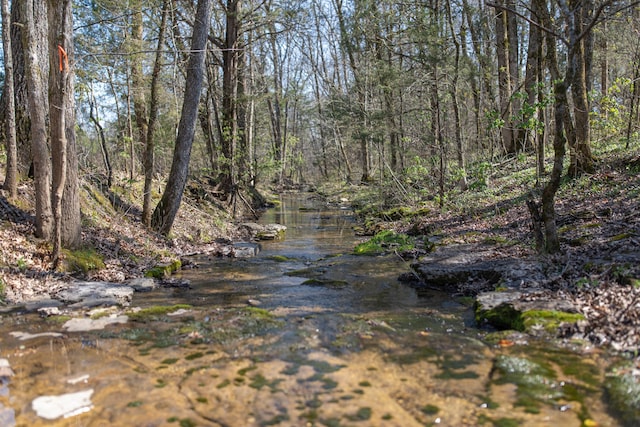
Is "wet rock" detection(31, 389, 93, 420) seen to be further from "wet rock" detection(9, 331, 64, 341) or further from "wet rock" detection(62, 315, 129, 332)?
"wet rock" detection(62, 315, 129, 332)

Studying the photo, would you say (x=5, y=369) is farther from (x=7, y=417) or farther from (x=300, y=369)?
(x=300, y=369)

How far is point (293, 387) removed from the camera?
410 centimetres

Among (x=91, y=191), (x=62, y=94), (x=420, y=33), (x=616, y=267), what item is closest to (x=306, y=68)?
(x=420, y=33)

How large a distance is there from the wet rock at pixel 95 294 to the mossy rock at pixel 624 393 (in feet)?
20.2

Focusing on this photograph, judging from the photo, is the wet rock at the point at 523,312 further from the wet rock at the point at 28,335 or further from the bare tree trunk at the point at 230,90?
the bare tree trunk at the point at 230,90

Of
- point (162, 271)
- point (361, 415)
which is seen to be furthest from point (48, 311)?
point (361, 415)

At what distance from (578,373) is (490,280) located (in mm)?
3719

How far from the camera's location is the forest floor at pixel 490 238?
5659 millimetres

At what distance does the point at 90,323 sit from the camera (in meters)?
5.89

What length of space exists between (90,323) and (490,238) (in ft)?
25.8

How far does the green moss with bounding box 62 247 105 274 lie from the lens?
26.9 feet

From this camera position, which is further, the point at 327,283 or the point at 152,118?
the point at 152,118

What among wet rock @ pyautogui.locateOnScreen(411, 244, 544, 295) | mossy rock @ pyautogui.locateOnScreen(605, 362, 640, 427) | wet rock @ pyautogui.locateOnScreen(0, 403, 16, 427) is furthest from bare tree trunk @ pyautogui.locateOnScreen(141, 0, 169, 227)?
mossy rock @ pyautogui.locateOnScreen(605, 362, 640, 427)

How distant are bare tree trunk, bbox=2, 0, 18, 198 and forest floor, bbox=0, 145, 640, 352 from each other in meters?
0.28
